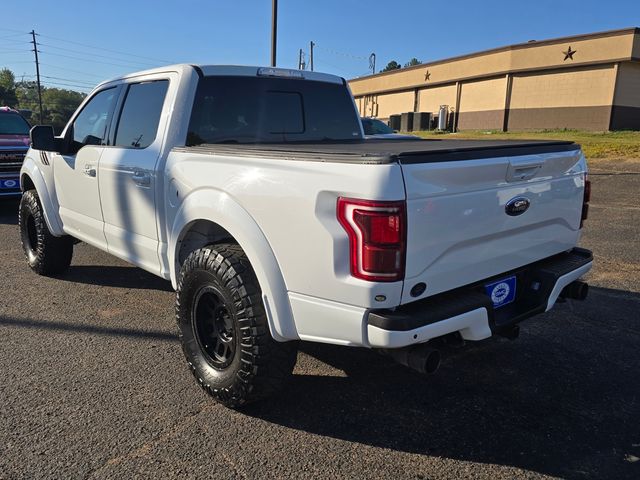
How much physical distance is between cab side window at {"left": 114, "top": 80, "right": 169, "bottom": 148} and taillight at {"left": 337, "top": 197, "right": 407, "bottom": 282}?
1989 mm

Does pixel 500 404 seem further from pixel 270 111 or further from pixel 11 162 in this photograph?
pixel 11 162

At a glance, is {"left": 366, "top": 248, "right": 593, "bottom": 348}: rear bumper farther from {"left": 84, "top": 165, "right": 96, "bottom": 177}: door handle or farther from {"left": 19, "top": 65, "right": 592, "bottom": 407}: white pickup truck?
{"left": 84, "top": 165, "right": 96, "bottom": 177}: door handle

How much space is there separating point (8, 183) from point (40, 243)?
4.81 m

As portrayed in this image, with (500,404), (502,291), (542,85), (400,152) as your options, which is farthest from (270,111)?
(542,85)

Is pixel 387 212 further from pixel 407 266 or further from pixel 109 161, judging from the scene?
pixel 109 161

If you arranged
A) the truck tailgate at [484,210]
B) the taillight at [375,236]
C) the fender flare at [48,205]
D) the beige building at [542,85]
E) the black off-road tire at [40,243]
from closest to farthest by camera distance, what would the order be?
the taillight at [375,236], the truck tailgate at [484,210], the fender flare at [48,205], the black off-road tire at [40,243], the beige building at [542,85]

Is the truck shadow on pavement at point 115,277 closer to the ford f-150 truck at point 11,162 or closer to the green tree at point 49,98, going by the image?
the ford f-150 truck at point 11,162

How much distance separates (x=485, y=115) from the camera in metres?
34.1

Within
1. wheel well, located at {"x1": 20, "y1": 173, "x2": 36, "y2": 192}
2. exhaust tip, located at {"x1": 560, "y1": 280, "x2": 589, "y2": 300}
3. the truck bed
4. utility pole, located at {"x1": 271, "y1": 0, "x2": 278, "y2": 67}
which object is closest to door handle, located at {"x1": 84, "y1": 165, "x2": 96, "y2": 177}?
the truck bed

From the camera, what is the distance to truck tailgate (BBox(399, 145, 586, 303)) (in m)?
2.35

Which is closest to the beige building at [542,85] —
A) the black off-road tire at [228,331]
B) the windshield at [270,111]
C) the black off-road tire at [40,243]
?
the windshield at [270,111]

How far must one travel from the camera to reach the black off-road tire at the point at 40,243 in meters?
5.33

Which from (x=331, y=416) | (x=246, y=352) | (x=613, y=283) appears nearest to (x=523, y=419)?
(x=331, y=416)

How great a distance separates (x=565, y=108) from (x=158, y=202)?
99.7ft
